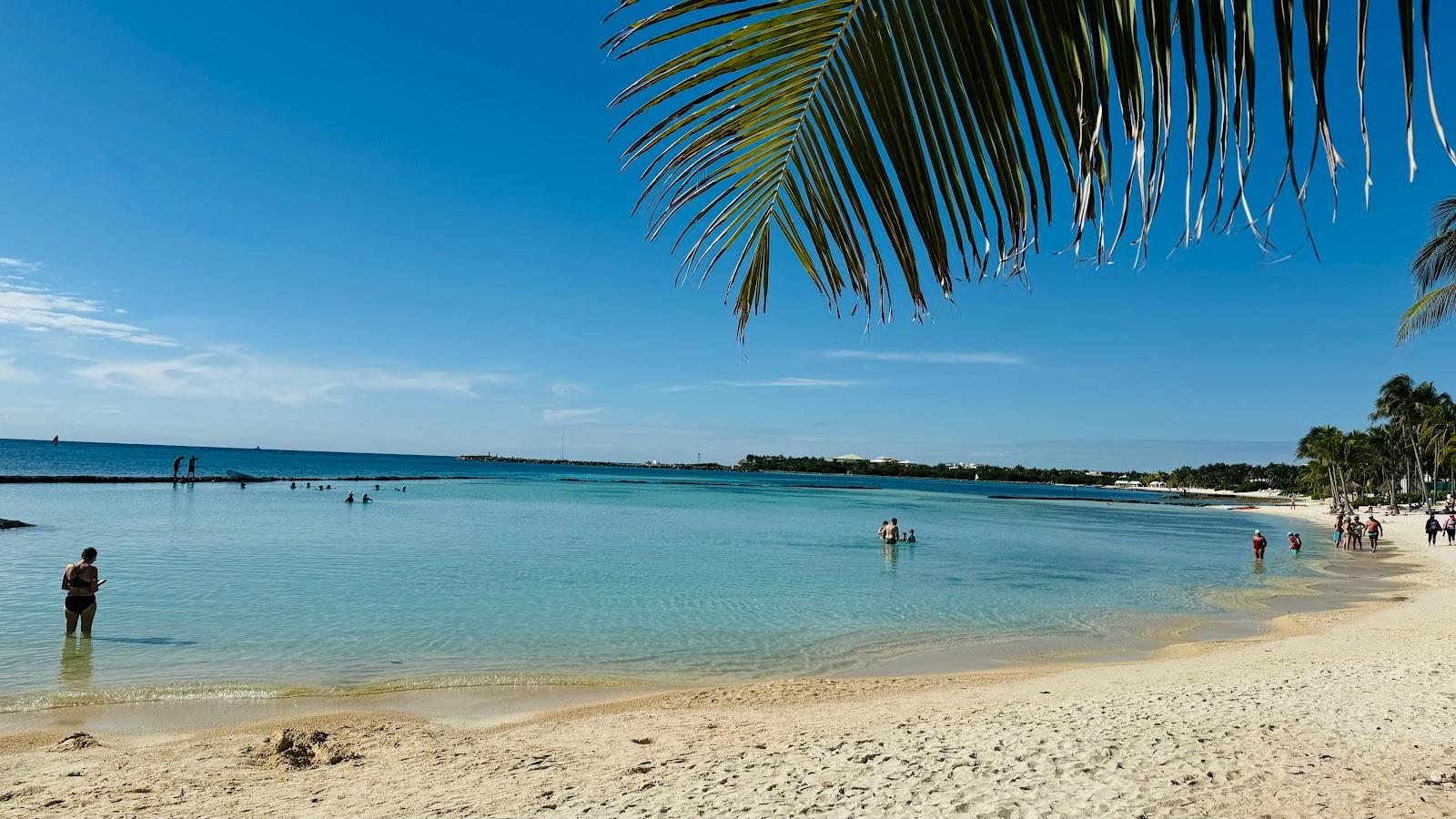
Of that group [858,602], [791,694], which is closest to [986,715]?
[791,694]

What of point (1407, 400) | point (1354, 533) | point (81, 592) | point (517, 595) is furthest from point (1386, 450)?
point (81, 592)

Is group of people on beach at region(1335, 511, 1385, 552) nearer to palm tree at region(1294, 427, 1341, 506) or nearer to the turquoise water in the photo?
the turquoise water

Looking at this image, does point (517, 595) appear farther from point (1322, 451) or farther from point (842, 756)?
point (1322, 451)

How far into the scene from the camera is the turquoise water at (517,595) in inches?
435

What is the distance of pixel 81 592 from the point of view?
11703 mm

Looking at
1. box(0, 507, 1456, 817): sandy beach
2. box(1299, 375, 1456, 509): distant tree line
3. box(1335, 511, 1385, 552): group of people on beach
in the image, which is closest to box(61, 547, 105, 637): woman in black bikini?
box(0, 507, 1456, 817): sandy beach

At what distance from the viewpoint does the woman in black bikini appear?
11547 millimetres

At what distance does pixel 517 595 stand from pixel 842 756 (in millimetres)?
12173

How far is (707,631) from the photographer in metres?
14.0

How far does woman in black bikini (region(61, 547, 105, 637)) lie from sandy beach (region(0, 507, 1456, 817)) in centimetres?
459

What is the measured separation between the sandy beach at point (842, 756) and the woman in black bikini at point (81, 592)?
15.1ft

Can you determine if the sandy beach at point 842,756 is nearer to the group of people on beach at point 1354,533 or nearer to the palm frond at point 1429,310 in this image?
the palm frond at point 1429,310

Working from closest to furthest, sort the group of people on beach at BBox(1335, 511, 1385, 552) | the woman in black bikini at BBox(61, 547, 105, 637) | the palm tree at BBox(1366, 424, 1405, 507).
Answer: the woman in black bikini at BBox(61, 547, 105, 637) < the group of people on beach at BBox(1335, 511, 1385, 552) < the palm tree at BBox(1366, 424, 1405, 507)

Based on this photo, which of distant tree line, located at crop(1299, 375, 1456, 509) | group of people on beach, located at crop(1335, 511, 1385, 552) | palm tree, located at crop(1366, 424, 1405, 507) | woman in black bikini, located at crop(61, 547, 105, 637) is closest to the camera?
woman in black bikini, located at crop(61, 547, 105, 637)
